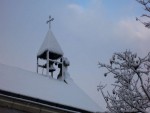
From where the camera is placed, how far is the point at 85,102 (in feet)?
53.2

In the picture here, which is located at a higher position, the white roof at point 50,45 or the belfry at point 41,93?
the white roof at point 50,45

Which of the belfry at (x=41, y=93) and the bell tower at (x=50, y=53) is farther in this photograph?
the bell tower at (x=50, y=53)

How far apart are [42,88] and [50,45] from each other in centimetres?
531

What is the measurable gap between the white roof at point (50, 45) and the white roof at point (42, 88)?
268cm

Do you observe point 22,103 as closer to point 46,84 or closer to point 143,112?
point 46,84

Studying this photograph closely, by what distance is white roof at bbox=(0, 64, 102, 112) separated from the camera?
13.7 m

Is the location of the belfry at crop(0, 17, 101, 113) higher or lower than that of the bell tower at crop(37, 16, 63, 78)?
lower

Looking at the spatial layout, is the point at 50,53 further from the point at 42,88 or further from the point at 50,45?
the point at 42,88

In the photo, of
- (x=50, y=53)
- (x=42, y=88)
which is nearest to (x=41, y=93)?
(x=42, y=88)

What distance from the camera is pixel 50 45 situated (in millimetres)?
20062

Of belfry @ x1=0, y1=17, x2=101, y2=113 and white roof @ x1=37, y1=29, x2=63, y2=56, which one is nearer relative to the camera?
belfry @ x1=0, y1=17, x2=101, y2=113

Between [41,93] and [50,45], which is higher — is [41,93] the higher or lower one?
the lower one

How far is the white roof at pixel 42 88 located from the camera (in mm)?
13719

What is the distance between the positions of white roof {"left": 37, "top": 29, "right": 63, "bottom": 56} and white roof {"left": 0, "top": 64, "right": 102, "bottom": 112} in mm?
2682
